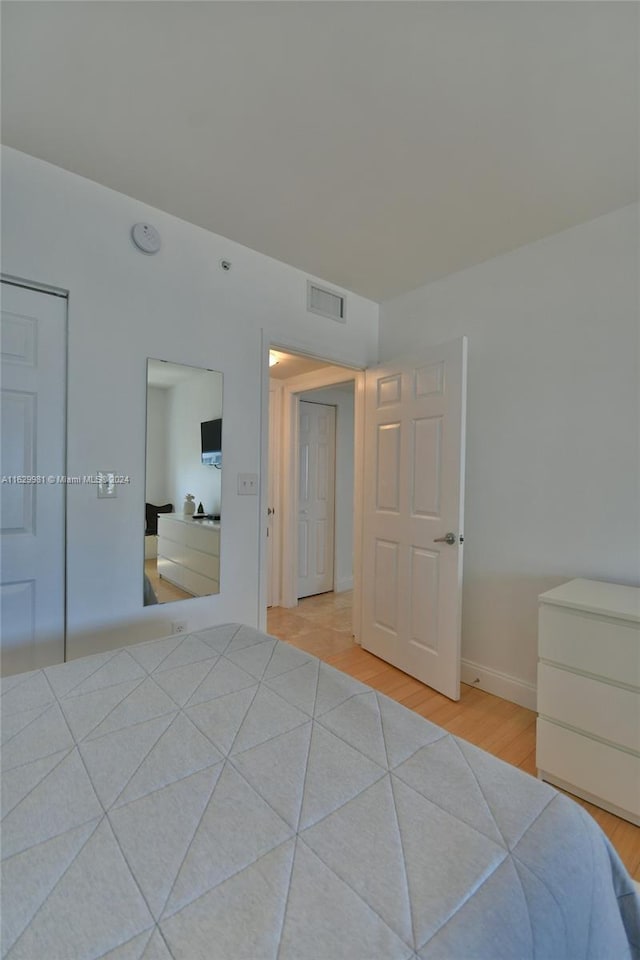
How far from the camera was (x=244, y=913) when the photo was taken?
550 millimetres

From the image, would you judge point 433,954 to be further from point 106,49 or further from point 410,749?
point 106,49

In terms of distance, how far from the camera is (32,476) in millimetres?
1709

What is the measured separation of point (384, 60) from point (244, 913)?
6.53 ft

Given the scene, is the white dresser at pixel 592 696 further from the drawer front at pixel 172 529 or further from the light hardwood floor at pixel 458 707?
the drawer front at pixel 172 529

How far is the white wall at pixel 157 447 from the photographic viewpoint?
1.98 meters

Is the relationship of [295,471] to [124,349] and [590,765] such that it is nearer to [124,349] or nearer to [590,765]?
[124,349]

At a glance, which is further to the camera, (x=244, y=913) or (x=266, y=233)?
(x=266, y=233)

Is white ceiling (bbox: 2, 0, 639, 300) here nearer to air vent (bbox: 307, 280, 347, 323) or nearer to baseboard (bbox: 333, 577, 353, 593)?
air vent (bbox: 307, 280, 347, 323)

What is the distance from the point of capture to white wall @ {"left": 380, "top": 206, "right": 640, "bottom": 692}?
6.45 feet

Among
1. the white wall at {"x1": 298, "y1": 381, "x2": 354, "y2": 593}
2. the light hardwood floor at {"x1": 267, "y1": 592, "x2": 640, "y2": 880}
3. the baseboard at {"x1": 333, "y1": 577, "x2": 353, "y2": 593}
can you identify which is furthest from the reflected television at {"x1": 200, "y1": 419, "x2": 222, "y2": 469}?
the baseboard at {"x1": 333, "y1": 577, "x2": 353, "y2": 593}

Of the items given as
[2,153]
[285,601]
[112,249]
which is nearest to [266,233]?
[112,249]

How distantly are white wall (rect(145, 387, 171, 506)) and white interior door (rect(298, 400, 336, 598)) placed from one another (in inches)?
85.8

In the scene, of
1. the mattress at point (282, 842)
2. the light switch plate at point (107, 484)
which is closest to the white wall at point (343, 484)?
the light switch plate at point (107, 484)

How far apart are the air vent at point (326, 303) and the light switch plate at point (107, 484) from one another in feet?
5.09
